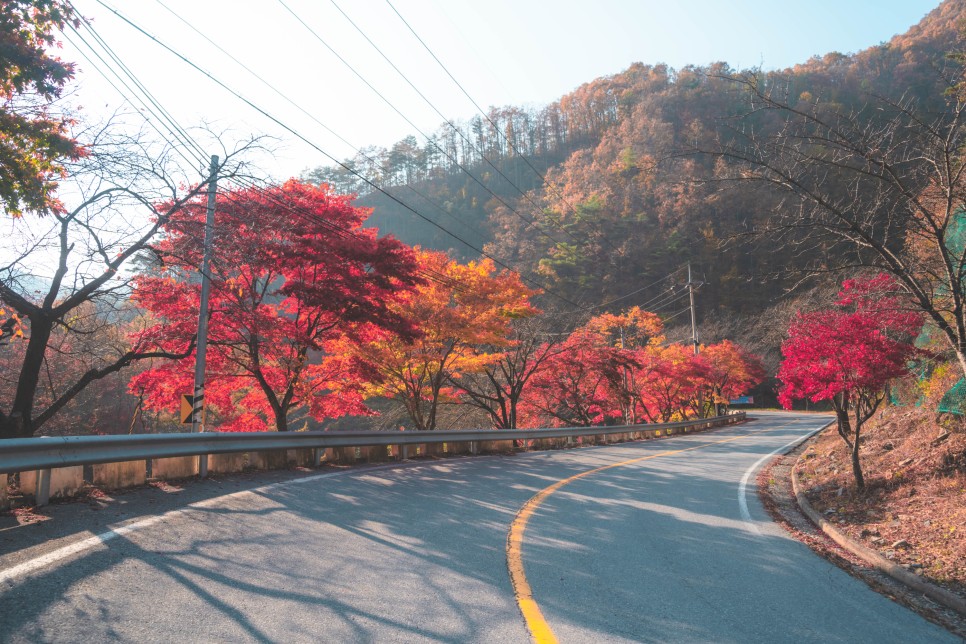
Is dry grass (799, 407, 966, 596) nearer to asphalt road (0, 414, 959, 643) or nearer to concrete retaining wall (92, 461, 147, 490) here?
asphalt road (0, 414, 959, 643)

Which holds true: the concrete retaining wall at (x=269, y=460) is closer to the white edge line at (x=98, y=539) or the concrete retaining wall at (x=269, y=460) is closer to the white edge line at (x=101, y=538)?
the white edge line at (x=101, y=538)

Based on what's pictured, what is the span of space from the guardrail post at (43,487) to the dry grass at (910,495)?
8.38 meters

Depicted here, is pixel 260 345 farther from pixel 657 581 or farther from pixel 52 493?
pixel 657 581

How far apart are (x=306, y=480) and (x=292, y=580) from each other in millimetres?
4782

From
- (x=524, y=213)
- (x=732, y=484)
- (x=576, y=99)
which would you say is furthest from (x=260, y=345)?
(x=576, y=99)

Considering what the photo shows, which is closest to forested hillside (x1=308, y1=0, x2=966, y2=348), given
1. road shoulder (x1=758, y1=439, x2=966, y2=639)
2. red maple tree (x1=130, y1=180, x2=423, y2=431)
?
red maple tree (x1=130, y1=180, x2=423, y2=431)

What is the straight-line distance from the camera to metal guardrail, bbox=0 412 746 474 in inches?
209

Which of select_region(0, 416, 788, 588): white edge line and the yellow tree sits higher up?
the yellow tree

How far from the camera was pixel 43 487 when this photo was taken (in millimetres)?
5945

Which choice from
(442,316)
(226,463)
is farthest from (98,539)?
(442,316)

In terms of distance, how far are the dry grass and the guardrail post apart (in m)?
8.38

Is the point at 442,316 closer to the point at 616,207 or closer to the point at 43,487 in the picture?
the point at 43,487

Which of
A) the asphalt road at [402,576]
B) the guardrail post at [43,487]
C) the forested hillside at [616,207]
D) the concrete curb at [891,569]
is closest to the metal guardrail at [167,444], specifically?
the guardrail post at [43,487]

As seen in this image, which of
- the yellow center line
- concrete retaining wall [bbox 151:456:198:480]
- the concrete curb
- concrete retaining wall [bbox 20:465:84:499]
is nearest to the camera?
the yellow center line
